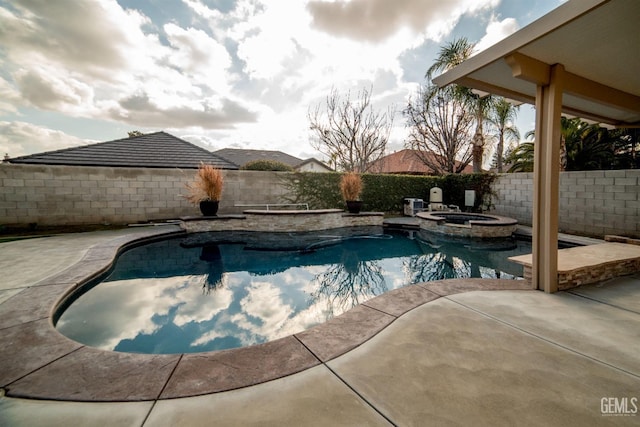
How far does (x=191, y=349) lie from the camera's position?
225cm

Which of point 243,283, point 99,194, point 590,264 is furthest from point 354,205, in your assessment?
point 99,194

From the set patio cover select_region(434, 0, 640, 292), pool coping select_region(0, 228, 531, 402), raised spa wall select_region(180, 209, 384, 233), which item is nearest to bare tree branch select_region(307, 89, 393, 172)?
raised spa wall select_region(180, 209, 384, 233)

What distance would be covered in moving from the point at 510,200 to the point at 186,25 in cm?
1177

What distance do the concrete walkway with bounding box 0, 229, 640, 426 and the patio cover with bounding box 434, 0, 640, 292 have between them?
3.42ft

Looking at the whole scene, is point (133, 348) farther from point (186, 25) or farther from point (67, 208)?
point (186, 25)

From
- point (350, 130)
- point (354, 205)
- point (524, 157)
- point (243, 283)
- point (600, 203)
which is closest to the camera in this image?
point (243, 283)

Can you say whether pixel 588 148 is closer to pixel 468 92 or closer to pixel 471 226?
pixel 468 92

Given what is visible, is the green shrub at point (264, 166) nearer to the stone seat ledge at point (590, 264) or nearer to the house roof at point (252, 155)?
the stone seat ledge at point (590, 264)

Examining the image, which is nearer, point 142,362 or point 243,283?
point 142,362

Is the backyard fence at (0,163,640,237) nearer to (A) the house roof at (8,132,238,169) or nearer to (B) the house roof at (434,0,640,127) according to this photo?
(A) the house roof at (8,132,238,169)

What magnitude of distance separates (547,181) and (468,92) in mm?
9680

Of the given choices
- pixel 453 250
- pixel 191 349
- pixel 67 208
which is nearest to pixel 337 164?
pixel 453 250
